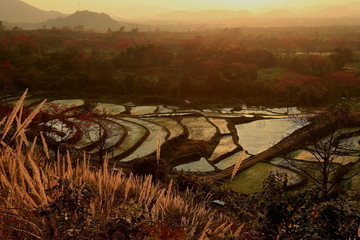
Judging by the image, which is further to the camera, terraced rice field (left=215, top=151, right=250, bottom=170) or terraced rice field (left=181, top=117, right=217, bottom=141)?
terraced rice field (left=181, top=117, right=217, bottom=141)

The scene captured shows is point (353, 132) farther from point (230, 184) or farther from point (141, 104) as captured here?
point (141, 104)

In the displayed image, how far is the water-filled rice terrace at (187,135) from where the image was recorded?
84.3 ft

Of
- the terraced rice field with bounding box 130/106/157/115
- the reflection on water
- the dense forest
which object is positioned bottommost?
the reflection on water

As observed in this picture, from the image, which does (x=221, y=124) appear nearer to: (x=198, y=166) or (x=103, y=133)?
(x=198, y=166)

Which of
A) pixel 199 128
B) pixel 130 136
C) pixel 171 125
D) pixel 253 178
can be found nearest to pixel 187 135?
pixel 199 128

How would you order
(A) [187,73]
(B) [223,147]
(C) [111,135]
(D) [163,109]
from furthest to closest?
(A) [187,73], (D) [163,109], (B) [223,147], (C) [111,135]

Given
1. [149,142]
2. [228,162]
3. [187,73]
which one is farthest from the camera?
[187,73]

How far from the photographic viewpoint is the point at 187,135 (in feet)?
106

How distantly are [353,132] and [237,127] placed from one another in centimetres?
1167

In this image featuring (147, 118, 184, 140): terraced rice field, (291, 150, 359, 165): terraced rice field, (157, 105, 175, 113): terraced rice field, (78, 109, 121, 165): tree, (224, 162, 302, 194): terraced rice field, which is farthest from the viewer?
(157, 105, 175, 113): terraced rice field

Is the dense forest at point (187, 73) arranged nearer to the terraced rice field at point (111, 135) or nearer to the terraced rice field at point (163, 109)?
the terraced rice field at point (163, 109)

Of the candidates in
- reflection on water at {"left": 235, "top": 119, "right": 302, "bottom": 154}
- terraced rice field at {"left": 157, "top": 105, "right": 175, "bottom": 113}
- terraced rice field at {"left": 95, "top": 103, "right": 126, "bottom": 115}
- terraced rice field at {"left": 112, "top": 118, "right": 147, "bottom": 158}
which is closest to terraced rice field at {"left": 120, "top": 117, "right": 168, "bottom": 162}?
terraced rice field at {"left": 112, "top": 118, "right": 147, "bottom": 158}

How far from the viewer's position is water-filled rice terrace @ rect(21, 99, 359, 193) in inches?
1012

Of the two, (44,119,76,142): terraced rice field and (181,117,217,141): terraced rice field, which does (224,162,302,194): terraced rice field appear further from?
(44,119,76,142): terraced rice field
